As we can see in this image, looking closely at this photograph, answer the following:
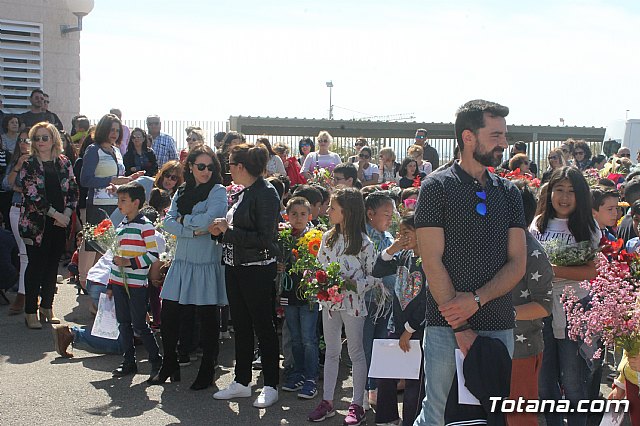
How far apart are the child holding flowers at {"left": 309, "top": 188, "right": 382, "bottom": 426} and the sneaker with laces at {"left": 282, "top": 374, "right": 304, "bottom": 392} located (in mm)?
744

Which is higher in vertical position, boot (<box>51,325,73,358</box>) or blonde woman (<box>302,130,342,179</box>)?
blonde woman (<box>302,130,342,179</box>)

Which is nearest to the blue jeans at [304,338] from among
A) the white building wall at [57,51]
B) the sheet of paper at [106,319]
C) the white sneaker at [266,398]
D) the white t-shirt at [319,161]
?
the white sneaker at [266,398]

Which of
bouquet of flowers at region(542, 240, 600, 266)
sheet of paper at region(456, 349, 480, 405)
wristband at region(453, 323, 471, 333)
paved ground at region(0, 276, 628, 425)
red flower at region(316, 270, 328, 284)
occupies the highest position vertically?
bouquet of flowers at region(542, 240, 600, 266)

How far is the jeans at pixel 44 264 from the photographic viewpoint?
9055mm

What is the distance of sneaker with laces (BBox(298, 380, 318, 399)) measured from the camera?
22.6ft

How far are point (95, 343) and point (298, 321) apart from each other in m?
2.32

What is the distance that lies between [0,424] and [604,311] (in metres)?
4.49

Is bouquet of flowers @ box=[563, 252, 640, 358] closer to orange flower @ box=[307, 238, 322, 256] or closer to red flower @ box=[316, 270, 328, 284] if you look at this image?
red flower @ box=[316, 270, 328, 284]

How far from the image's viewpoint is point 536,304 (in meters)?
4.85

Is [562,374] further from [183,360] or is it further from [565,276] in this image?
[183,360]

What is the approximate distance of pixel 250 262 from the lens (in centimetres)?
656

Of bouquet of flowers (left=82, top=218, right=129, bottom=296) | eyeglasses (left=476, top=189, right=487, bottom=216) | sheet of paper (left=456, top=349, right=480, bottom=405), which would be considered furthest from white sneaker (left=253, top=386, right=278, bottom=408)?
eyeglasses (left=476, top=189, right=487, bottom=216)

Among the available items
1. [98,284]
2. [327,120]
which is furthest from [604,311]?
[327,120]

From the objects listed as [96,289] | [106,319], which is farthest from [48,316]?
[106,319]
